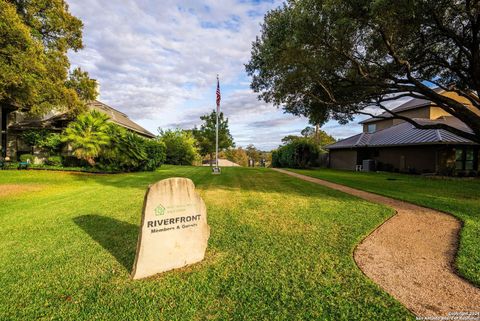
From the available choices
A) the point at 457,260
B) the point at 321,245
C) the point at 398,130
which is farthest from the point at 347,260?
the point at 398,130

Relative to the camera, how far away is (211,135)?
1577 inches

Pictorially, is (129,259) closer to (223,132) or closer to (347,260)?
(347,260)

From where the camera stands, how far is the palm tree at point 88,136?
15.5 m

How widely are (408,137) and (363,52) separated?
1216 centimetres

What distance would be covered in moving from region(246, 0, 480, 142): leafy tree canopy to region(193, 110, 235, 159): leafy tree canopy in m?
25.4

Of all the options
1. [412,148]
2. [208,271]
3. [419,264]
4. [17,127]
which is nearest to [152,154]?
[17,127]

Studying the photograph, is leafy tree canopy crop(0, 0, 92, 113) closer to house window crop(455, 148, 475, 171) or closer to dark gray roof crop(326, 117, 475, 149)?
dark gray roof crop(326, 117, 475, 149)

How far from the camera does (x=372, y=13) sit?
7.60 m

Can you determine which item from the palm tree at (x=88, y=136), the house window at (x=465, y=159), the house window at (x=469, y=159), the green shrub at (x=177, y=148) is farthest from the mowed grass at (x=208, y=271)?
the green shrub at (x=177, y=148)

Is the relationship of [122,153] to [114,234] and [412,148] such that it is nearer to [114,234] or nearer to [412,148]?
[114,234]

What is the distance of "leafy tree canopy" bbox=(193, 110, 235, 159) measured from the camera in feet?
131

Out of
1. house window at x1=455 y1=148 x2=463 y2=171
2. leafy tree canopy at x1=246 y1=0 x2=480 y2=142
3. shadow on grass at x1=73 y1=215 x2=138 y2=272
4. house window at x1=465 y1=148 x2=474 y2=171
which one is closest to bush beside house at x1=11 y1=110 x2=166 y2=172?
leafy tree canopy at x1=246 y1=0 x2=480 y2=142

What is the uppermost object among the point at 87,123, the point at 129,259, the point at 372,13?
the point at 372,13

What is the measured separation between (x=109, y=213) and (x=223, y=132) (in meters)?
34.1
